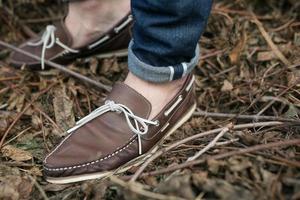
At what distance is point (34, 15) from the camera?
1881mm

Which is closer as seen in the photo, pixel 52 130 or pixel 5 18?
pixel 52 130

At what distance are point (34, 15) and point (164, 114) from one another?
867mm

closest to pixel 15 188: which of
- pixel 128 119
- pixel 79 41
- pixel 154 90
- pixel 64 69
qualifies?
pixel 128 119

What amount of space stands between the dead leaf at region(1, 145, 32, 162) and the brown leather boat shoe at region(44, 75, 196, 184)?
0.10 metres

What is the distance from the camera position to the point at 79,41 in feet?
5.26

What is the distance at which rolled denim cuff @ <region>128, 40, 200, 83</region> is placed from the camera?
1.17 metres

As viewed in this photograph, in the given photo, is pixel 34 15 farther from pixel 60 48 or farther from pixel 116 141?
pixel 116 141

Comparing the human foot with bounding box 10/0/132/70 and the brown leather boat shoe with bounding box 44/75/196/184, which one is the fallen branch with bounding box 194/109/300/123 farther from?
the human foot with bounding box 10/0/132/70

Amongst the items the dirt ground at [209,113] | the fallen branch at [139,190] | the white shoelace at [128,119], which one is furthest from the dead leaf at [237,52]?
the fallen branch at [139,190]

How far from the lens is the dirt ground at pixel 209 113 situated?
39.8 inches

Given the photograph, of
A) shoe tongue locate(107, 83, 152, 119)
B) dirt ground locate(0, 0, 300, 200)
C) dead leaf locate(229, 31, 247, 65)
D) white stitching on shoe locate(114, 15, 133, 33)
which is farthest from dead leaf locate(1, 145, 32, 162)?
dead leaf locate(229, 31, 247, 65)

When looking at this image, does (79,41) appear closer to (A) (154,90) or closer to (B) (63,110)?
(B) (63,110)

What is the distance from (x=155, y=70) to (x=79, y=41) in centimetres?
51

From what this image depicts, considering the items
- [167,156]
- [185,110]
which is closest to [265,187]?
[167,156]
